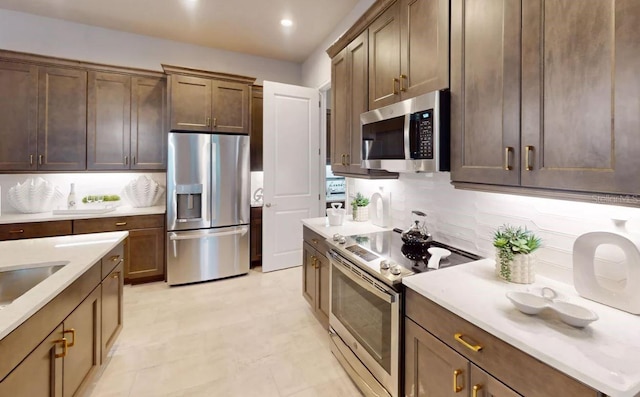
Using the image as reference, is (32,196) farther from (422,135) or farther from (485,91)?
(485,91)

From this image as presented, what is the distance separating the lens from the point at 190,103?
3.45 meters

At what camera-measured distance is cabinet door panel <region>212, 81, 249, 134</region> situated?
11.7ft

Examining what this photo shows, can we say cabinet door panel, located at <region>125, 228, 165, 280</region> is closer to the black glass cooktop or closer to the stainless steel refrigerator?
the stainless steel refrigerator

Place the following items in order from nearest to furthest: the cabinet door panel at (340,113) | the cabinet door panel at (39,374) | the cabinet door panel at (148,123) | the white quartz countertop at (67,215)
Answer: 1. the cabinet door panel at (39,374)
2. the cabinet door panel at (340,113)
3. the white quartz countertop at (67,215)
4. the cabinet door panel at (148,123)

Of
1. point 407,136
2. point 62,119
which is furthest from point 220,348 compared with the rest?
point 62,119

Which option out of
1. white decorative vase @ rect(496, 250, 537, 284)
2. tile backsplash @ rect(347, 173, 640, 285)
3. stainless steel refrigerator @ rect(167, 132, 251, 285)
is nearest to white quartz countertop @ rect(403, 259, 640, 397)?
white decorative vase @ rect(496, 250, 537, 284)

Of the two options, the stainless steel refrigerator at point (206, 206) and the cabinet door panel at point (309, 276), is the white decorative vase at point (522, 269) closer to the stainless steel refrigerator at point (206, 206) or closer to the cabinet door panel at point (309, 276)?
the cabinet door panel at point (309, 276)

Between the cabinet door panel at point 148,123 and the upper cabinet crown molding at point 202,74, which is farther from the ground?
the upper cabinet crown molding at point 202,74

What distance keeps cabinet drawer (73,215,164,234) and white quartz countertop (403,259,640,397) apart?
10.4 ft

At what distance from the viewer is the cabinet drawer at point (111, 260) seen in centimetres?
188

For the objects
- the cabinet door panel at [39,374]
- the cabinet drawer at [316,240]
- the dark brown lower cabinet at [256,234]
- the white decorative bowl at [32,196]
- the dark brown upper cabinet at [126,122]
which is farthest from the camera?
the dark brown lower cabinet at [256,234]

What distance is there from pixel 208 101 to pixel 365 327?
3.11m

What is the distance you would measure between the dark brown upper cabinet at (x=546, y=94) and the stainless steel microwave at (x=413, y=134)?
61 mm

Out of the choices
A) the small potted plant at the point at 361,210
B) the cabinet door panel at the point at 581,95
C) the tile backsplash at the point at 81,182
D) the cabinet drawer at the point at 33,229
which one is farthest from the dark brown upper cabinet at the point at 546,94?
the tile backsplash at the point at 81,182
